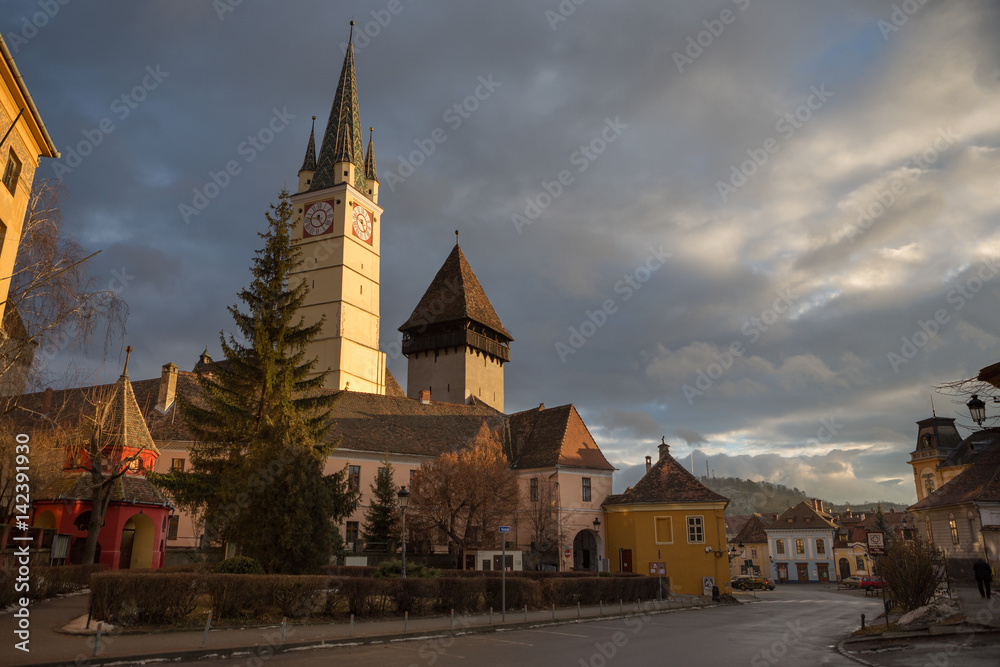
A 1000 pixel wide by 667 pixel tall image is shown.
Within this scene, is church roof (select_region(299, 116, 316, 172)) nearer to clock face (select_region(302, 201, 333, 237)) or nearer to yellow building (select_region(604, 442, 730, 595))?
clock face (select_region(302, 201, 333, 237))

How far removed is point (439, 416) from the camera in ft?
175

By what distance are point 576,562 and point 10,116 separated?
39998mm

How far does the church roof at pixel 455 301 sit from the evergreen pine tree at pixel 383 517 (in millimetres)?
24140

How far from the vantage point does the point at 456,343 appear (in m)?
63.5

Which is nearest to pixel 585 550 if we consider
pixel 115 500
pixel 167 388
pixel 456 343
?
pixel 456 343

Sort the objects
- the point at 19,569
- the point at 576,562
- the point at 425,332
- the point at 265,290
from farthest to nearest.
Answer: the point at 425,332, the point at 576,562, the point at 265,290, the point at 19,569

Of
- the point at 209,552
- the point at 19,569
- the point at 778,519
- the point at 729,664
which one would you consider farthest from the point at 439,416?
the point at 778,519

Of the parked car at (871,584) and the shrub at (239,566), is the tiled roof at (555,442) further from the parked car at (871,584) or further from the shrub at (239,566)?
the shrub at (239,566)

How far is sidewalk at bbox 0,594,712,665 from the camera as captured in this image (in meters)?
12.6

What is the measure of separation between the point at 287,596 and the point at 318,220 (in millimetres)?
61568

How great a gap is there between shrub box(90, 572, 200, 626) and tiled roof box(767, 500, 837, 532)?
3098 inches

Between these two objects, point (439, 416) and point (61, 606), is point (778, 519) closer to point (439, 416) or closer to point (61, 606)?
point (439, 416)

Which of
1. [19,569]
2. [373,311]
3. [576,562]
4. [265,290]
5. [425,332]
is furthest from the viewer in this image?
[373,311]

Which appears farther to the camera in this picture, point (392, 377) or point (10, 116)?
point (392, 377)
